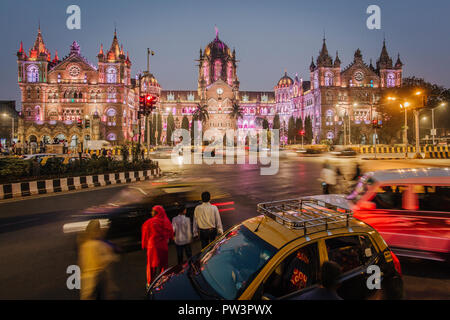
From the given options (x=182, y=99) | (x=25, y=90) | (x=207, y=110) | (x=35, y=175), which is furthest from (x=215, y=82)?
(x=35, y=175)

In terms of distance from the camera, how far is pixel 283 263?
294 centimetres

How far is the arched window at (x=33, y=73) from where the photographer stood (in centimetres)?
6944

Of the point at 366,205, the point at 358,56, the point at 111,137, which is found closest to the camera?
the point at 366,205

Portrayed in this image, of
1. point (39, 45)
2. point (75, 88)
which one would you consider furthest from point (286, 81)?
point (39, 45)

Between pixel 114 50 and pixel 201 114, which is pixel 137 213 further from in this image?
pixel 201 114

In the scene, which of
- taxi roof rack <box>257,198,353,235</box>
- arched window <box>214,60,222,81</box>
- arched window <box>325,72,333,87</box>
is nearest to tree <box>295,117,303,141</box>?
arched window <box>325,72,333,87</box>

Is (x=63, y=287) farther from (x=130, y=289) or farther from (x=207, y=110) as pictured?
(x=207, y=110)

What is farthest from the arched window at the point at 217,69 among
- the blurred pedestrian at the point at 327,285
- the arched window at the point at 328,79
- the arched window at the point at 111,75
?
the blurred pedestrian at the point at 327,285

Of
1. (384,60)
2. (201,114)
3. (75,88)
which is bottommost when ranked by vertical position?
(201,114)

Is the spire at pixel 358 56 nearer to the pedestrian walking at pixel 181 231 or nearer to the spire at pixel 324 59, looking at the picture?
the spire at pixel 324 59

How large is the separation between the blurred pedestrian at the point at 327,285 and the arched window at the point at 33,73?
85028mm

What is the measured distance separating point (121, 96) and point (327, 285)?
7678 centimetres

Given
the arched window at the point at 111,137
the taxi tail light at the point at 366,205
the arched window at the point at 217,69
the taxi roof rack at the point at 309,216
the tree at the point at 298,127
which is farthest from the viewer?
the arched window at the point at 217,69
